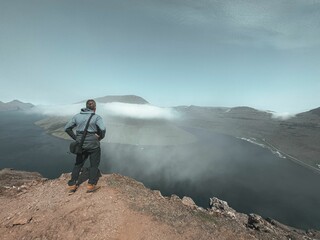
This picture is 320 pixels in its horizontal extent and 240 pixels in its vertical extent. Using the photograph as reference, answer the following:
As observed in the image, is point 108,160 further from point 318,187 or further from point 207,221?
point 207,221

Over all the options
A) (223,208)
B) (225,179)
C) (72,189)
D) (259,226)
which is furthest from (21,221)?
(225,179)

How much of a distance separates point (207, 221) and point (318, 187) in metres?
183

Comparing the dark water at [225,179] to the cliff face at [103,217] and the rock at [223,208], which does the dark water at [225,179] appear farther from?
the cliff face at [103,217]

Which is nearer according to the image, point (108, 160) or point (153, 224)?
point (153, 224)

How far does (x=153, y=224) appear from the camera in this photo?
33.9ft

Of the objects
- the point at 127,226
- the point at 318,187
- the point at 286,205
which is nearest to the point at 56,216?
the point at 127,226

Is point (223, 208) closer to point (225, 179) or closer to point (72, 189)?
point (72, 189)

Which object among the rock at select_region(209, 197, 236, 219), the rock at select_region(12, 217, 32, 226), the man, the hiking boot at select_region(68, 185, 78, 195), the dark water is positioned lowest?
the dark water

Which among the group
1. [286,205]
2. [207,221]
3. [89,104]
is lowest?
[286,205]

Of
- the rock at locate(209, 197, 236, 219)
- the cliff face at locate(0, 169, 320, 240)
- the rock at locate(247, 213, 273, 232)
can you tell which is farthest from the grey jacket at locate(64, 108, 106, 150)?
the rock at locate(247, 213, 273, 232)

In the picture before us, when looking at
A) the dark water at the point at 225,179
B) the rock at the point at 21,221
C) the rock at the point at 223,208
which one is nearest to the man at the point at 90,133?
the rock at the point at 21,221

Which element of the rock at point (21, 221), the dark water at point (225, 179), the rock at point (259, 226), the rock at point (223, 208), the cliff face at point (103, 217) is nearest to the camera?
the cliff face at point (103, 217)

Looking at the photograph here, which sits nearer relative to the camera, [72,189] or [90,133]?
[90,133]

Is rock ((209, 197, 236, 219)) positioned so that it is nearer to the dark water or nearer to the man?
the man
